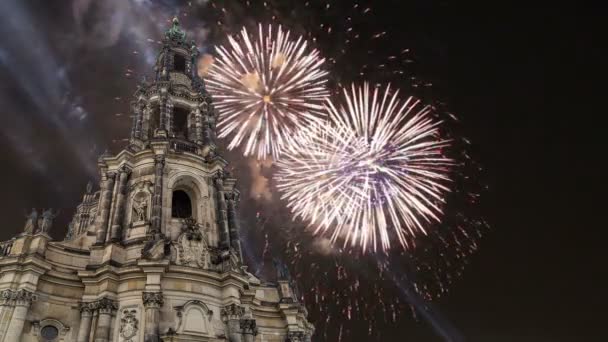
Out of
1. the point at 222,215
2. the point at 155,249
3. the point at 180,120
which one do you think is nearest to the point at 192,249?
the point at 155,249

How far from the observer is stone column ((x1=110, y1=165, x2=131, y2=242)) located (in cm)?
2719

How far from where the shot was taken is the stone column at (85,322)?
22.7 metres

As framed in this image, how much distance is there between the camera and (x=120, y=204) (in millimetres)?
28531

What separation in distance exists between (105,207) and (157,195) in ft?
11.7

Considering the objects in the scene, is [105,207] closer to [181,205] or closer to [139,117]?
[181,205]

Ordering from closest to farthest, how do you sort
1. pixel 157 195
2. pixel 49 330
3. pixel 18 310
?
pixel 18 310 < pixel 49 330 < pixel 157 195

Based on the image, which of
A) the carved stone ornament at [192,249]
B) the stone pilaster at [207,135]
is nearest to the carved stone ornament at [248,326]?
the carved stone ornament at [192,249]

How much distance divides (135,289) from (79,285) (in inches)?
126

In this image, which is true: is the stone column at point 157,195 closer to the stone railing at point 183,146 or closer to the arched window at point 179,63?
the stone railing at point 183,146

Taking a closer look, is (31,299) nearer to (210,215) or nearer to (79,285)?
(79,285)

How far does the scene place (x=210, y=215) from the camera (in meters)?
30.1

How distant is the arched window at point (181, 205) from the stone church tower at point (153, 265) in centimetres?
7

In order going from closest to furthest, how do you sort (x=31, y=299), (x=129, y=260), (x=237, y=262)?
(x=31, y=299) → (x=129, y=260) → (x=237, y=262)

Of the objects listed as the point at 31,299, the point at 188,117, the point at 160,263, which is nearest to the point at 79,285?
the point at 31,299
